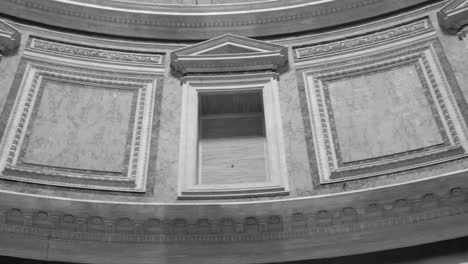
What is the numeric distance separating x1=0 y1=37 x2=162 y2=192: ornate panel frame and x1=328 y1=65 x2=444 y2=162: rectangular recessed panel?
8.24ft

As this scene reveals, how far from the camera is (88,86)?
337 inches

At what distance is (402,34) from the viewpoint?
8.79 m

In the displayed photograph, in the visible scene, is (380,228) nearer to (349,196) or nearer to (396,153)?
(349,196)

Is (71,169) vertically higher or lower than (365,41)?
lower

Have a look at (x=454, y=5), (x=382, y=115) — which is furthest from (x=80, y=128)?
(x=454, y=5)

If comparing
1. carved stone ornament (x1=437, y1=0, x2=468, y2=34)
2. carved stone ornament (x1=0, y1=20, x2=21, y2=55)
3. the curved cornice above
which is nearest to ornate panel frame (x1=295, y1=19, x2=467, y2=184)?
carved stone ornament (x1=437, y1=0, x2=468, y2=34)

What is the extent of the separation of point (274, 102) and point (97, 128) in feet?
7.73

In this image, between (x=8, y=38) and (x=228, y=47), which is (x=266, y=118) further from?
(x=8, y=38)

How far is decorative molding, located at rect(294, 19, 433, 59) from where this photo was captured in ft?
28.7

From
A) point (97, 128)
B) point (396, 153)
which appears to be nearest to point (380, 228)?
point (396, 153)

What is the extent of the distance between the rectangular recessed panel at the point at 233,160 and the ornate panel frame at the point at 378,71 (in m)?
0.82

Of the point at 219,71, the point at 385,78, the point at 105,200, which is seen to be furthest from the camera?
the point at 219,71

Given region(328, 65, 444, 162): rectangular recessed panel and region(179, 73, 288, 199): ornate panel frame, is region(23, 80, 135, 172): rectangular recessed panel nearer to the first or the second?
region(179, 73, 288, 199): ornate panel frame

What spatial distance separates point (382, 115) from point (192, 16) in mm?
3382
